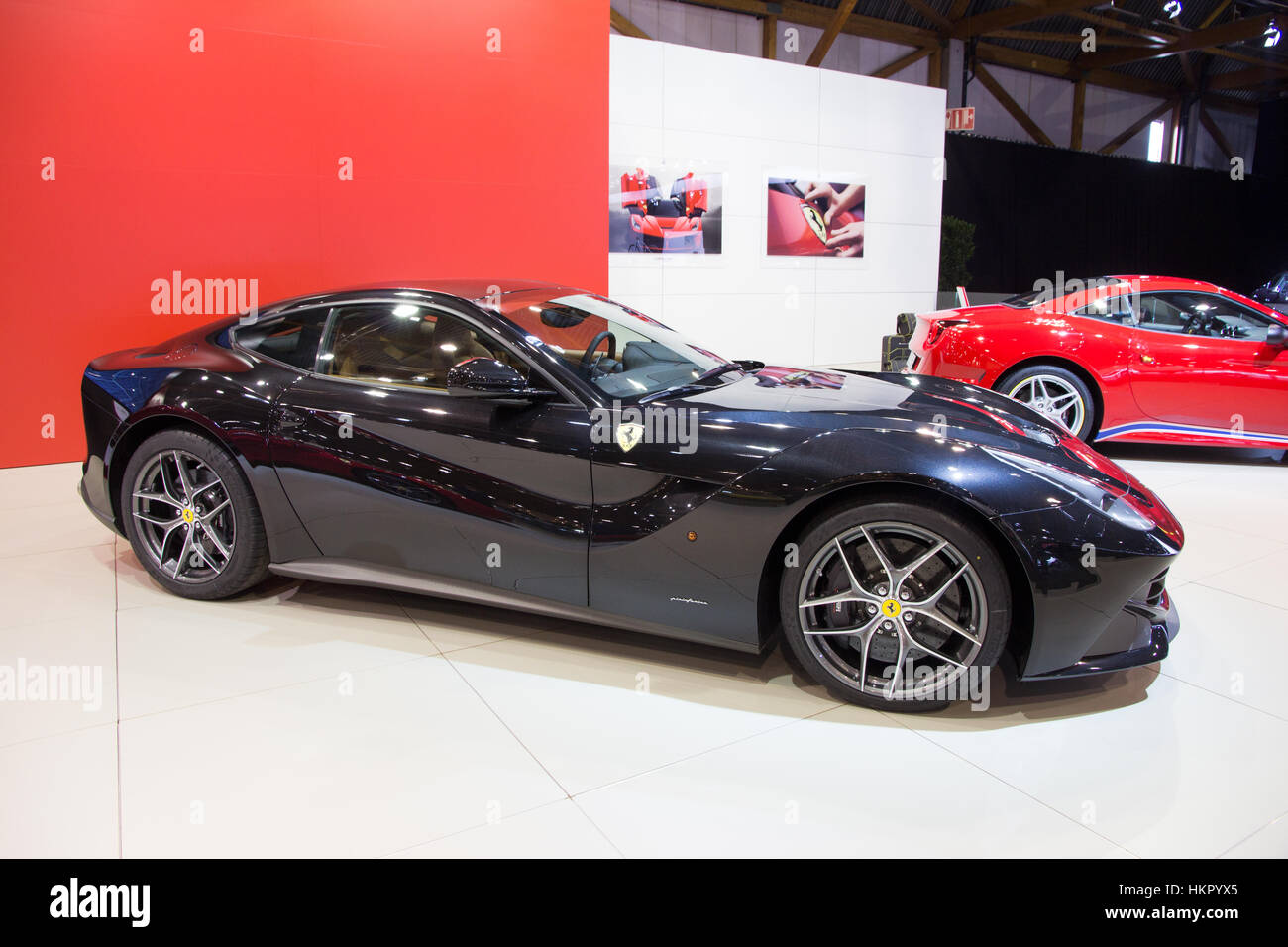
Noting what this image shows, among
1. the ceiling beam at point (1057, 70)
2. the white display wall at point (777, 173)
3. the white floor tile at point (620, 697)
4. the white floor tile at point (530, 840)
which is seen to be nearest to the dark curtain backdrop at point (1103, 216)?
the ceiling beam at point (1057, 70)

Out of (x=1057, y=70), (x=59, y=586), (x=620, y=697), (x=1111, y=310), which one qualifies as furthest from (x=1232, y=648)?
(x=1057, y=70)

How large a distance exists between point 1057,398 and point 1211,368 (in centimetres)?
86

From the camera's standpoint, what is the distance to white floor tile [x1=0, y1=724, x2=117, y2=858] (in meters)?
1.96

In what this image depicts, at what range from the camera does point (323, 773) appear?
2223 millimetres

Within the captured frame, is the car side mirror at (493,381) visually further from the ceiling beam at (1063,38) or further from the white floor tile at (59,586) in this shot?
the ceiling beam at (1063,38)

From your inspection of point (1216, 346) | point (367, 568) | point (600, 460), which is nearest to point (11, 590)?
point (367, 568)

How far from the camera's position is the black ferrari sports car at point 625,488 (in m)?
2.35

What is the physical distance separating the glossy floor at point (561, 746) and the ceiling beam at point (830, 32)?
39.1 ft

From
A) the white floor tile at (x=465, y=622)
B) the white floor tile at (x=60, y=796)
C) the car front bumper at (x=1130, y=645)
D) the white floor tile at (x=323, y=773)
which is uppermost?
the car front bumper at (x=1130, y=645)

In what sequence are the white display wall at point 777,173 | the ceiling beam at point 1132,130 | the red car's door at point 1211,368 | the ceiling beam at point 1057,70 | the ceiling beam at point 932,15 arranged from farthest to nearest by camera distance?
the ceiling beam at point 1132,130 < the ceiling beam at point 1057,70 < the ceiling beam at point 932,15 < the white display wall at point 777,173 < the red car's door at point 1211,368

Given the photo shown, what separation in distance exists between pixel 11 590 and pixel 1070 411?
5.61 metres

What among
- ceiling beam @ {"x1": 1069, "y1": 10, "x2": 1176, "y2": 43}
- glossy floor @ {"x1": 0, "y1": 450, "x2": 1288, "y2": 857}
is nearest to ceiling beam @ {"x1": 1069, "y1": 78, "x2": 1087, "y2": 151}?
ceiling beam @ {"x1": 1069, "y1": 10, "x2": 1176, "y2": 43}
